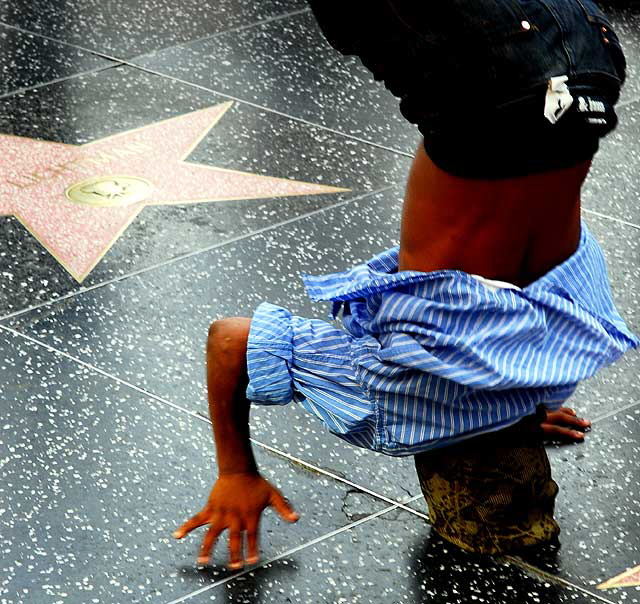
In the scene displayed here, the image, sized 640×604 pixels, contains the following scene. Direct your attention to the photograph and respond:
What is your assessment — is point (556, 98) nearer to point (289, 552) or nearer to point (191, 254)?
point (289, 552)

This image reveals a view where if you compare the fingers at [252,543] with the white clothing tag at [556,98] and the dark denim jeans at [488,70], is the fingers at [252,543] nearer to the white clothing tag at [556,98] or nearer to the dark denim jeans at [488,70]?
the dark denim jeans at [488,70]

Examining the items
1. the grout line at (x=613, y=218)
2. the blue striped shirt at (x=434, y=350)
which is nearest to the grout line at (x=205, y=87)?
the grout line at (x=613, y=218)

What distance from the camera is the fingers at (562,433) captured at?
2732 mm

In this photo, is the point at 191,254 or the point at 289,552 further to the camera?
the point at 191,254

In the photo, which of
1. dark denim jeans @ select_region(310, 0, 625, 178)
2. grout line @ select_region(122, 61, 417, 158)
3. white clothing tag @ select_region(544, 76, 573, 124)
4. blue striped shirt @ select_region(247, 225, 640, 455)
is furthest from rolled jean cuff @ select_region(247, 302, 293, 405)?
grout line @ select_region(122, 61, 417, 158)

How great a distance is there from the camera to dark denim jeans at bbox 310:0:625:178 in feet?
6.67

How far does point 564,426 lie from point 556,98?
0.94 m

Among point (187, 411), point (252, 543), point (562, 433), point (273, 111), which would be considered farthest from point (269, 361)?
point (273, 111)

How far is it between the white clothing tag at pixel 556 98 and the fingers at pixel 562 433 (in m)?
0.89

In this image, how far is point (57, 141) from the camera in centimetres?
415

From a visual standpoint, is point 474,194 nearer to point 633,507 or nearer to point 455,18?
point 455,18

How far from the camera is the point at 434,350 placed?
2.15m

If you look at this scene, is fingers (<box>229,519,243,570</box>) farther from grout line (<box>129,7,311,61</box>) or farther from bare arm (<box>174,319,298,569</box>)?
grout line (<box>129,7,311,61</box>)

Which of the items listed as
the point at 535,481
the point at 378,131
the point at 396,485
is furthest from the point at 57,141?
the point at 535,481
